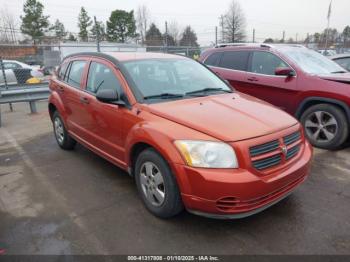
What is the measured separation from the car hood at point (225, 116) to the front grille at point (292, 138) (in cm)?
11

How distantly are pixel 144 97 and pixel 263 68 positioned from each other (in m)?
3.54

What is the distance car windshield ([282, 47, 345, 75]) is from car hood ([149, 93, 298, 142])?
99.7 inches

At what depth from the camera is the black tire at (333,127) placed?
510 cm

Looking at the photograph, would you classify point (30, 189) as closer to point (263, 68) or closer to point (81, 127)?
point (81, 127)

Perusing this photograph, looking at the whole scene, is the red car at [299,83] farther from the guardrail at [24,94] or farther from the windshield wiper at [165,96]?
the guardrail at [24,94]

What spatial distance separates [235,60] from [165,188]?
4.54 m

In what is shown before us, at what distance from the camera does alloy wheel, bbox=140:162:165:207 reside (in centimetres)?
316

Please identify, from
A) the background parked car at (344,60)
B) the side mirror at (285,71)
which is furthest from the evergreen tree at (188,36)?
the side mirror at (285,71)

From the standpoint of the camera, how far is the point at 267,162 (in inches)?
114

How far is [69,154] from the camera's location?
18.1 feet

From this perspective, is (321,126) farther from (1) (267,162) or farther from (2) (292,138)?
(1) (267,162)

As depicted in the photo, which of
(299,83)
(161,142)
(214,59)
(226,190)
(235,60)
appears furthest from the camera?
(214,59)

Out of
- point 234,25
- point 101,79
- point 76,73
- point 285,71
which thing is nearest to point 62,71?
point 76,73

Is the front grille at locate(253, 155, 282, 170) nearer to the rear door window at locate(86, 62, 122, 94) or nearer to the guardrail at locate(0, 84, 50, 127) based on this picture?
the rear door window at locate(86, 62, 122, 94)
